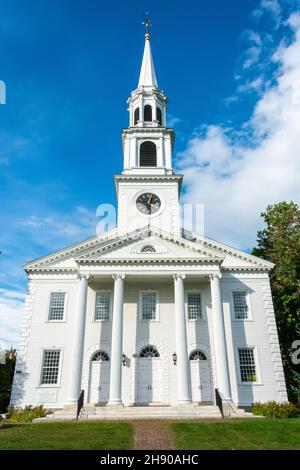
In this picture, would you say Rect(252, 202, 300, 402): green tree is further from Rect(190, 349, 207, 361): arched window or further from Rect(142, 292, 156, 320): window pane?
Rect(142, 292, 156, 320): window pane

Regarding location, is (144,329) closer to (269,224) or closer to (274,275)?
(274,275)

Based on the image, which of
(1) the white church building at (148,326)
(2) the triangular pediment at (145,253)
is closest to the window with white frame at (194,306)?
(1) the white church building at (148,326)

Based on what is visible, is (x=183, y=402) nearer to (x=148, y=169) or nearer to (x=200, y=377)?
(x=200, y=377)

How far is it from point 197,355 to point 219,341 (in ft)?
9.42

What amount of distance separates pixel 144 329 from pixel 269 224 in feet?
46.8

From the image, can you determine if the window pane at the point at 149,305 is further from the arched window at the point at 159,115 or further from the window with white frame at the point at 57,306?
the arched window at the point at 159,115

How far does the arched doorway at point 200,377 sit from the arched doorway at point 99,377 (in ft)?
17.5

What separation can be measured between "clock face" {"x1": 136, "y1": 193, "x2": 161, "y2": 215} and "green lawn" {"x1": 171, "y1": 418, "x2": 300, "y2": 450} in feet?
57.8

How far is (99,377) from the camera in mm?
23172

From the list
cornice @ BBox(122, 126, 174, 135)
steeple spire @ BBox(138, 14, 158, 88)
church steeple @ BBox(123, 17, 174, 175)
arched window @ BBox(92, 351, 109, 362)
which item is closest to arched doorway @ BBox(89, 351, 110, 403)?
arched window @ BBox(92, 351, 109, 362)

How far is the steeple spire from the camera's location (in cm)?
3673

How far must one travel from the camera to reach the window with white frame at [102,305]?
24.7 m

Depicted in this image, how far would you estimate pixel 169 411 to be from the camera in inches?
744
